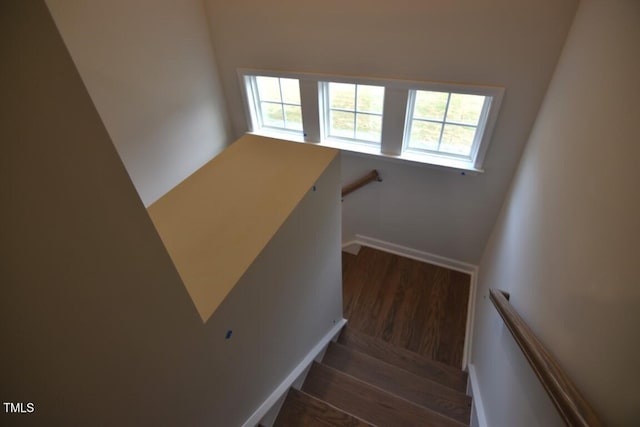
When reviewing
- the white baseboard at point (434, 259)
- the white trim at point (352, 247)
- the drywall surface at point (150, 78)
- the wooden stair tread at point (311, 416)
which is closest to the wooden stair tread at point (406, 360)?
the white baseboard at point (434, 259)

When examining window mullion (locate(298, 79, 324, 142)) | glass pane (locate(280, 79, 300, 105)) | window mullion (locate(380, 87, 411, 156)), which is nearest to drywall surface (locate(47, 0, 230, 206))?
glass pane (locate(280, 79, 300, 105))

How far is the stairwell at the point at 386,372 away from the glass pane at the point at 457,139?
1.32m

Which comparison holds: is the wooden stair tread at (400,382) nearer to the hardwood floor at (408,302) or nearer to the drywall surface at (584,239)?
the drywall surface at (584,239)

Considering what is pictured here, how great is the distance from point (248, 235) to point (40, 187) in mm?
737

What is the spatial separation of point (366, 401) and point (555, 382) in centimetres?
129

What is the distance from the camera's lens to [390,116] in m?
2.55

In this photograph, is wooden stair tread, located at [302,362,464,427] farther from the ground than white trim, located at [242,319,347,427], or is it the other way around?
white trim, located at [242,319,347,427]

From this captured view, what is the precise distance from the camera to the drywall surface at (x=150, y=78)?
1826 millimetres

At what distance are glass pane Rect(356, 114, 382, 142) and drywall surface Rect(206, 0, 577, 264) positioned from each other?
0.23m

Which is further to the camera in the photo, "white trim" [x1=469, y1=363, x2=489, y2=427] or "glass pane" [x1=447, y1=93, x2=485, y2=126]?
"glass pane" [x1=447, y1=93, x2=485, y2=126]

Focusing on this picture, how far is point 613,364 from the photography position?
2.51 feet

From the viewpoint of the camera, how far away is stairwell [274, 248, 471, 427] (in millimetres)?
1780

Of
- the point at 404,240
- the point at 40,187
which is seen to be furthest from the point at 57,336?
the point at 404,240

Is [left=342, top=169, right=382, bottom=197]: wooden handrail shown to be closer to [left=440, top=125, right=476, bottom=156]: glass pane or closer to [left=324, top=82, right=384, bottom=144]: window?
[left=324, top=82, right=384, bottom=144]: window
